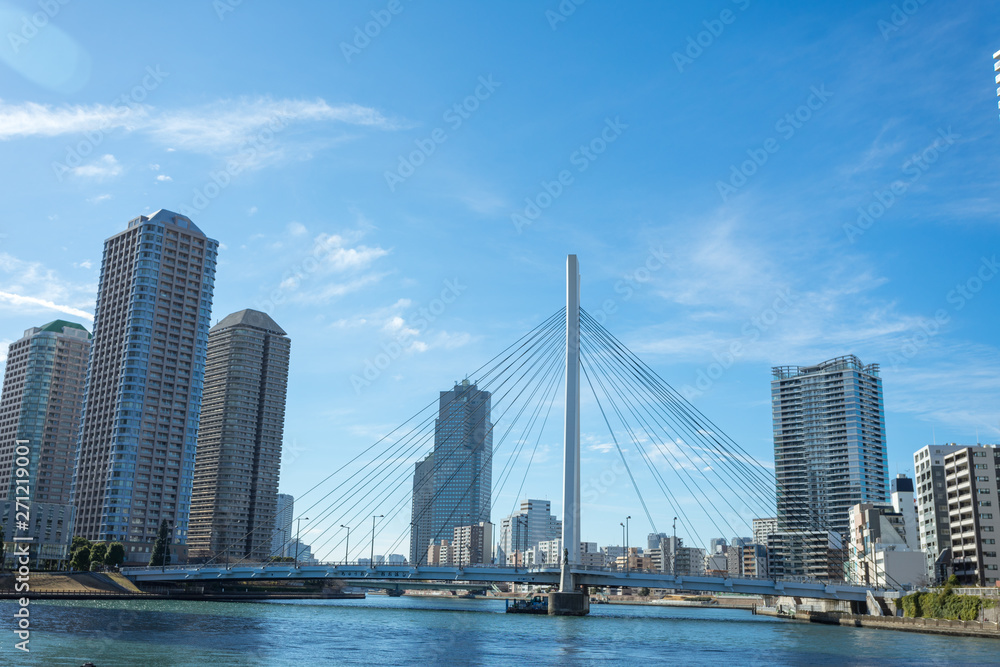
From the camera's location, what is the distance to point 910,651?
48.5 meters

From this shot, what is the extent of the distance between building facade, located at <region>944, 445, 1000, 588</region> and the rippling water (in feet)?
95.9

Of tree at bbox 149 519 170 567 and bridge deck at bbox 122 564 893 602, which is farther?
tree at bbox 149 519 170 567

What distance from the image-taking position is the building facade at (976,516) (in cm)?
9275

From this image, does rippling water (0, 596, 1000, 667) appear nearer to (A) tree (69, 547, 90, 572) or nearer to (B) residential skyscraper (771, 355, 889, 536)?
(A) tree (69, 547, 90, 572)

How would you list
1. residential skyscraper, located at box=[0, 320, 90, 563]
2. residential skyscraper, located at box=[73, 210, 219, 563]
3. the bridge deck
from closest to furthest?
the bridge deck < residential skyscraper, located at box=[73, 210, 219, 563] < residential skyscraper, located at box=[0, 320, 90, 563]

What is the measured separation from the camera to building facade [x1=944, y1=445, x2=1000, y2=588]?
92750mm

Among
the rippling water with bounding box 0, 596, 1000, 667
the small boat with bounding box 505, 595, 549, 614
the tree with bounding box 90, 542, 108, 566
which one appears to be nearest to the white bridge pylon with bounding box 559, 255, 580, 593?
the rippling water with bounding box 0, 596, 1000, 667

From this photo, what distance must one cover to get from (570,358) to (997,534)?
52582 millimetres

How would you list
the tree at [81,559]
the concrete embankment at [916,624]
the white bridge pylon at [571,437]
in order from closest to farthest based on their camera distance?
1. the concrete embankment at [916,624]
2. the white bridge pylon at [571,437]
3. the tree at [81,559]

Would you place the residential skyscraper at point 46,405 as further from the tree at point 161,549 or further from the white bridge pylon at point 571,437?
the white bridge pylon at point 571,437

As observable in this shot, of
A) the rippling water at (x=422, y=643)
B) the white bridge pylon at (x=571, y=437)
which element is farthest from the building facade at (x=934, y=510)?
the white bridge pylon at (x=571, y=437)

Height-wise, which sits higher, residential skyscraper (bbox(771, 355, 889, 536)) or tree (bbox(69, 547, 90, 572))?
residential skyscraper (bbox(771, 355, 889, 536))

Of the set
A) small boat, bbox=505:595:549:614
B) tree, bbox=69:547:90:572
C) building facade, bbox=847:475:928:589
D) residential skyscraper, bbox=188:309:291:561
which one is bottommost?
small boat, bbox=505:595:549:614

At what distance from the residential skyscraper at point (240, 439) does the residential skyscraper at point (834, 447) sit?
10717 centimetres
